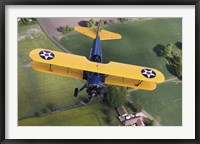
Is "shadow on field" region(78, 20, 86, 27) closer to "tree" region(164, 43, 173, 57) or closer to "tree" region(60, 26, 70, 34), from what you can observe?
"tree" region(60, 26, 70, 34)

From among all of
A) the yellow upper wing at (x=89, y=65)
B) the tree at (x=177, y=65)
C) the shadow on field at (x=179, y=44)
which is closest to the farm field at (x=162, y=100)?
the tree at (x=177, y=65)

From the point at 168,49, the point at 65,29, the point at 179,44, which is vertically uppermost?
the point at 65,29

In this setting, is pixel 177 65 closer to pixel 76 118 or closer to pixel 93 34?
pixel 93 34

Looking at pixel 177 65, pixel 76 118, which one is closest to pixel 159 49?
pixel 177 65

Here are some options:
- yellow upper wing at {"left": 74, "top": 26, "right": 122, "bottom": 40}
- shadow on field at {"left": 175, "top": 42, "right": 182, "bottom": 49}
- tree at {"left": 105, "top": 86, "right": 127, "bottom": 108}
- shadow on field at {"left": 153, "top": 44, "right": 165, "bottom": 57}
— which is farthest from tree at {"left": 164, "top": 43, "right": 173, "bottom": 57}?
tree at {"left": 105, "top": 86, "right": 127, "bottom": 108}

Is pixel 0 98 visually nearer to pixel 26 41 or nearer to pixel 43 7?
pixel 43 7

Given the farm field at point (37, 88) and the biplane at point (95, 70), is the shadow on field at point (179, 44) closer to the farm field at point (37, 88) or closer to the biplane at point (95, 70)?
the biplane at point (95, 70)

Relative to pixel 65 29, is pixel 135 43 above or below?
below
